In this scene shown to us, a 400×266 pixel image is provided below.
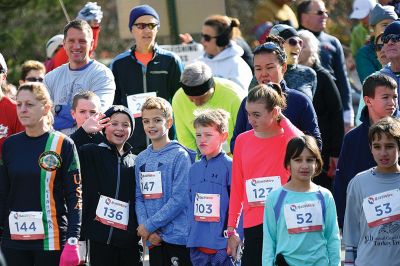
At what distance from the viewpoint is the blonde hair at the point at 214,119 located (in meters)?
10.1

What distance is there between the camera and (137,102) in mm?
12141

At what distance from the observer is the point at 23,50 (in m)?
24.1

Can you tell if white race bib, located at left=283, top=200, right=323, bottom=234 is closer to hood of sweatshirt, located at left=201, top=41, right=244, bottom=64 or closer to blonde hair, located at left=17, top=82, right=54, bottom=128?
blonde hair, located at left=17, top=82, right=54, bottom=128

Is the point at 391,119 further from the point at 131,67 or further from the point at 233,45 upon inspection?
Answer: the point at 233,45

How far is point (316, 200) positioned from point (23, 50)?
1585 cm

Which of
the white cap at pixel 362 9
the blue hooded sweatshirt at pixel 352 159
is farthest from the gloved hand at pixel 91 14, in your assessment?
the blue hooded sweatshirt at pixel 352 159

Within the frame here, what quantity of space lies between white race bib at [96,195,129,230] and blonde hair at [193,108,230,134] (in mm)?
857

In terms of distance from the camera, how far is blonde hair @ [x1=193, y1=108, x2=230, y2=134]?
10141 millimetres

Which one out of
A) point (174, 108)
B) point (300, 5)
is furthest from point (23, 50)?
point (174, 108)

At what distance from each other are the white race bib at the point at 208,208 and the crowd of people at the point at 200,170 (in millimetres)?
10

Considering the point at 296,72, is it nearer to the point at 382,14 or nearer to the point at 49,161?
the point at 382,14

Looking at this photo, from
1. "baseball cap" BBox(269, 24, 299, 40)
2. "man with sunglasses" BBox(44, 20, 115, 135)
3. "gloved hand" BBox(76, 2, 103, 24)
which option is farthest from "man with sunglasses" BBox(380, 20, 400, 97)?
"gloved hand" BBox(76, 2, 103, 24)

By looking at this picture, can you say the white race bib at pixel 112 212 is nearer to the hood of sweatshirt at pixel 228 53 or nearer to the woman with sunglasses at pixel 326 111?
the woman with sunglasses at pixel 326 111

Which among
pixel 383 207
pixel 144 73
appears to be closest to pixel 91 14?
pixel 144 73
